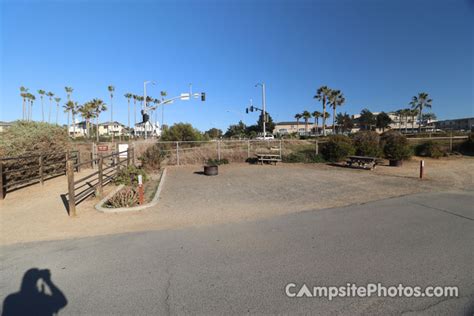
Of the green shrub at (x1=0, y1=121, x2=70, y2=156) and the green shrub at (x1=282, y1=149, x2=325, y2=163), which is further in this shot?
the green shrub at (x1=282, y1=149, x2=325, y2=163)

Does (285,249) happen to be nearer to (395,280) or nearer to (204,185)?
(395,280)

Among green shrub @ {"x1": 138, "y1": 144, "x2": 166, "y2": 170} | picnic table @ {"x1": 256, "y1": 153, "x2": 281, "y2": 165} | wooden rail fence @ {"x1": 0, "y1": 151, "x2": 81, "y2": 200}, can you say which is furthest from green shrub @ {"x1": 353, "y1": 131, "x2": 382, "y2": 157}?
wooden rail fence @ {"x1": 0, "y1": 151, "x2": 81, "y2": 200}

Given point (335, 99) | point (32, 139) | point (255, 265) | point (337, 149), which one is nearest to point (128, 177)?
point (32, 139)

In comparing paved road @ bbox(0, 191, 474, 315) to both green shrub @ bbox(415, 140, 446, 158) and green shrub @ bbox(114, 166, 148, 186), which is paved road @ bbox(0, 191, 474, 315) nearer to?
green shrub @ bbox(114, 166, 148, 186)

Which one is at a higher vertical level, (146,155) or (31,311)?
(146,155)

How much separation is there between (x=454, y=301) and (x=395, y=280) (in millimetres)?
579

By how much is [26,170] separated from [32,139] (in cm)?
189

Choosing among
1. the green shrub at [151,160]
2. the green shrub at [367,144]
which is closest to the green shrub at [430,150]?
the green shrub at [367,144]

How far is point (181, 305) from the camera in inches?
112

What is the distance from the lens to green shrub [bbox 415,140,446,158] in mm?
19359

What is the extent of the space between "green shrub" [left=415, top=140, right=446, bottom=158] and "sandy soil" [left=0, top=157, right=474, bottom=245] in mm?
8660

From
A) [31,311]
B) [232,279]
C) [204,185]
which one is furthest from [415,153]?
[31,311]

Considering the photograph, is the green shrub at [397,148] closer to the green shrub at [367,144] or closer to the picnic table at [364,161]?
the green shrub at [367,144]

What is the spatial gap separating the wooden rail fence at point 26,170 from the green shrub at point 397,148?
741 inches
